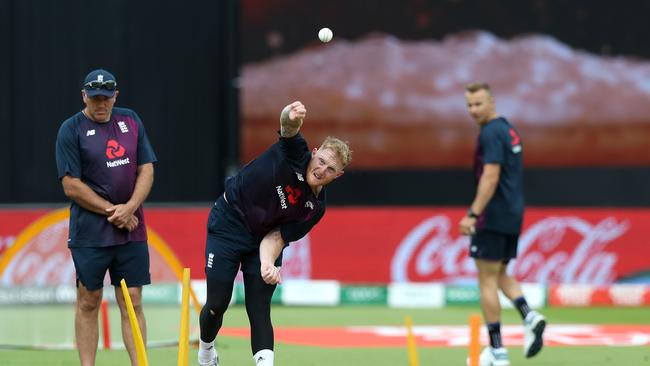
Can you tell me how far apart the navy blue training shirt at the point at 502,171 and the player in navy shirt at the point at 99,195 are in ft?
9.20

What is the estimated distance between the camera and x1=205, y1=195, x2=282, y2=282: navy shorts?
7.76 meters

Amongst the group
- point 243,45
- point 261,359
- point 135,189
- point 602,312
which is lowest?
point 602,312

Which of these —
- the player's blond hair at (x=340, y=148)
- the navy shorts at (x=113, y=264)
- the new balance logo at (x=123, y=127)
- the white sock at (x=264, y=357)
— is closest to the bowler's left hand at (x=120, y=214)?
the navy shorts at (x=113, y=264)

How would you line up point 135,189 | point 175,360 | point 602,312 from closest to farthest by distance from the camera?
1. point 135,189
2. point 175,360
3. point 602,312

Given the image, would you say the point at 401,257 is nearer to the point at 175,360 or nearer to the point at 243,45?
the point at 243,45

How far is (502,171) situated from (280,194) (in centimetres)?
269

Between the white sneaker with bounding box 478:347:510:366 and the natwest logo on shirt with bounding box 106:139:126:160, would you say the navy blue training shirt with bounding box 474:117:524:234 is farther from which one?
the natwest logo on shirt with bounding box 106:139:126:160

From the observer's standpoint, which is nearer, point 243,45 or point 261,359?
point 261,359

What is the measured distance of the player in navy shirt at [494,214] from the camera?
9.39 metres

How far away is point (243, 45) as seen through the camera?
16312 millimetres

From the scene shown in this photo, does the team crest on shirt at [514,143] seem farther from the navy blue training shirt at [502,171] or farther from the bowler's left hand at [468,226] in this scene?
the bowler's left hand at [468,226]

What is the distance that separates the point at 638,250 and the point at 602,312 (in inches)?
57.4

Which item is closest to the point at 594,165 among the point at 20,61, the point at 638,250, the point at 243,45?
the point at 638,250

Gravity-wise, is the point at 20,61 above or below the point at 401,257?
above
